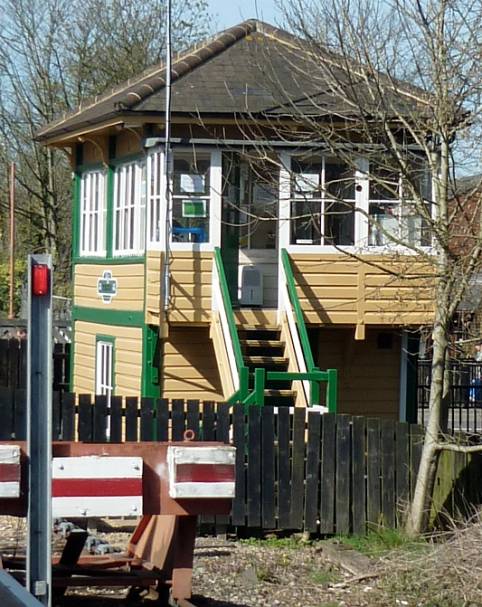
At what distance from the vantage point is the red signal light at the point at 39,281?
5836 mm

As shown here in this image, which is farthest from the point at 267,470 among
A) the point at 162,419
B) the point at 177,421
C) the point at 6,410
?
the point at 6,410

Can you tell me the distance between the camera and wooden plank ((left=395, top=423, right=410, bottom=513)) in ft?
40.1

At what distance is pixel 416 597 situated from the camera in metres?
9.19

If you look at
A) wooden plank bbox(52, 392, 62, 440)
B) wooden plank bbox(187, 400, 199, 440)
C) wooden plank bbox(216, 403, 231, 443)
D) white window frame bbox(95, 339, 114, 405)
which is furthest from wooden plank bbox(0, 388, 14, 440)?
white window frame bbox(95, 339, 114, 405)

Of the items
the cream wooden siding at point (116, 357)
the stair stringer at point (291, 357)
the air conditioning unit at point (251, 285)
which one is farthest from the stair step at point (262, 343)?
the cream wooden siding at point (116, 357)

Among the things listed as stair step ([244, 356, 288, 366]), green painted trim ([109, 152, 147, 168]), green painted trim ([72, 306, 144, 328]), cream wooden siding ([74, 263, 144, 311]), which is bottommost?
stair step ([244, 356, 288, 366])

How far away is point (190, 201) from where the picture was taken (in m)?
16.5

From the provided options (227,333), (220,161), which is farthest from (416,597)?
(220,161)

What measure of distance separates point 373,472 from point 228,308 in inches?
162

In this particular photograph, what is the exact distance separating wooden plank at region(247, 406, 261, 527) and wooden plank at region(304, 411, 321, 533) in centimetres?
49

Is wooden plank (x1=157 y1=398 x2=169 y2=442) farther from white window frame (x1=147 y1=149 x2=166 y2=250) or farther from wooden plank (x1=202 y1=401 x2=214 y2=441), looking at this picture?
white window frame (x1=147 y1=149 x2=166 y2=250)

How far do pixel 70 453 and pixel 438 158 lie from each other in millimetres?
5859

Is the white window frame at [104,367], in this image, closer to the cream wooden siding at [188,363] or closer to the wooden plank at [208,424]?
Result: the cream wooden siding at [188,363]

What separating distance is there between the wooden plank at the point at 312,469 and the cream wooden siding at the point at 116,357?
5.49 meters
